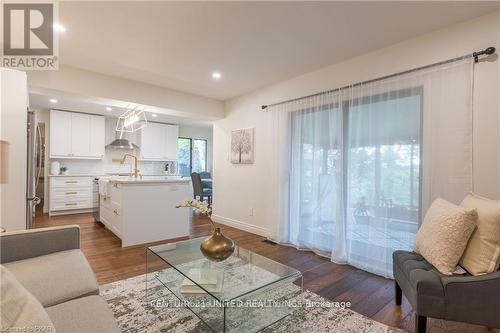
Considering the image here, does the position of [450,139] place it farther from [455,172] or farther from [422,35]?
[422,35]

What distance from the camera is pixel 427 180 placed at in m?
2.44

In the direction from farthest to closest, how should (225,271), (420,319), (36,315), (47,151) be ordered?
(47,151), (225,271), (420,319), (36,315)

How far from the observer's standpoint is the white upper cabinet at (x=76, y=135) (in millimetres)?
5707

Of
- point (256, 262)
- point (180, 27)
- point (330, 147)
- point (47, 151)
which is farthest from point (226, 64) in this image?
point (47, 151)

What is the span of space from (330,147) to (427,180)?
1.14 metres

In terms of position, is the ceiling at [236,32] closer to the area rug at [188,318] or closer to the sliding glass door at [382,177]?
the sliding glass door at [382,177]

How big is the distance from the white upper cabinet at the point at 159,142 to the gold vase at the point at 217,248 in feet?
18.1

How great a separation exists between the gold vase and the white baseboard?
2221mm

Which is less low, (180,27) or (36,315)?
(180,27)

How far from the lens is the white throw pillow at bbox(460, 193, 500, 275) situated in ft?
5.07

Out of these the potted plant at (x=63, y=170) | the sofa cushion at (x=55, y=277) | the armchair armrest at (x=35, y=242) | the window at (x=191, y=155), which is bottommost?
the sofa cushion at (x=55, y=277)

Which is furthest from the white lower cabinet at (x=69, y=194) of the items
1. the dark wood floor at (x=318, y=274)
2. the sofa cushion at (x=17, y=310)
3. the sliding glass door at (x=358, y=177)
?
the sofa cushion at (x=17, y=310)

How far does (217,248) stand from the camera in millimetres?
1950

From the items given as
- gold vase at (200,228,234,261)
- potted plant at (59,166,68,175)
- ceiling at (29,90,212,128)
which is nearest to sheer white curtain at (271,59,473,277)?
gold vase at (200,228,234,261)
